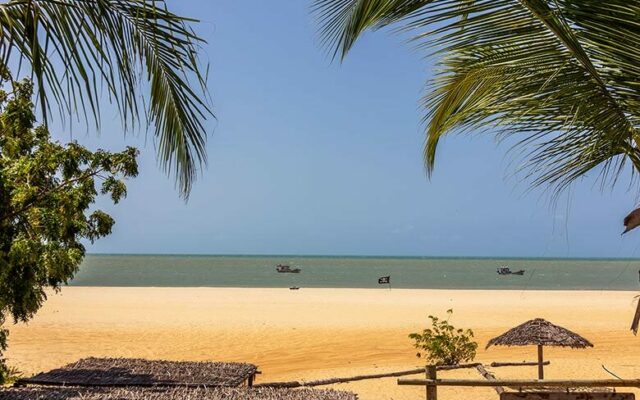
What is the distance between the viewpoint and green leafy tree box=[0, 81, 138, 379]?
7012mm

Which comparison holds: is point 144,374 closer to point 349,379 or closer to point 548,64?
point 349,379

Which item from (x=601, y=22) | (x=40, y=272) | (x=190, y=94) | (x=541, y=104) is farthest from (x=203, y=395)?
(x=601, y=22)

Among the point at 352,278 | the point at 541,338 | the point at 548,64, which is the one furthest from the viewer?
the point at 352,278

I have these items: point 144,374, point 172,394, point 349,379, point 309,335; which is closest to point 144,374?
point 144,374

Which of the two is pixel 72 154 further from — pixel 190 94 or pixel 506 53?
pixel 506 53

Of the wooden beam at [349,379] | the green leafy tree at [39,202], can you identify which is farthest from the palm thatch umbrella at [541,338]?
the green leafy tree at [39,202]

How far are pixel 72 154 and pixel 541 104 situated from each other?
715 cm

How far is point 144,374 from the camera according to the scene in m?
8.15

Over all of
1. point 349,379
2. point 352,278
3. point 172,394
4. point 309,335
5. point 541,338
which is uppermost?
point 352,278

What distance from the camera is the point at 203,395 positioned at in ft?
20.5

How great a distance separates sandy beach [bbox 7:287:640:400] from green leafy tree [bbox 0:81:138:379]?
5584 mm

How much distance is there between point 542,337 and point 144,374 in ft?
21.8

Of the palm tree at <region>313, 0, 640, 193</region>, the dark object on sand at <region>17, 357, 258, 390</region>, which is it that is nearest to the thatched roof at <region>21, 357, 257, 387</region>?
the dark object on sand at <region>17, 357, 258, 390</region>

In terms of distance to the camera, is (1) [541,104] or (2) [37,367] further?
(2) [37,367]
